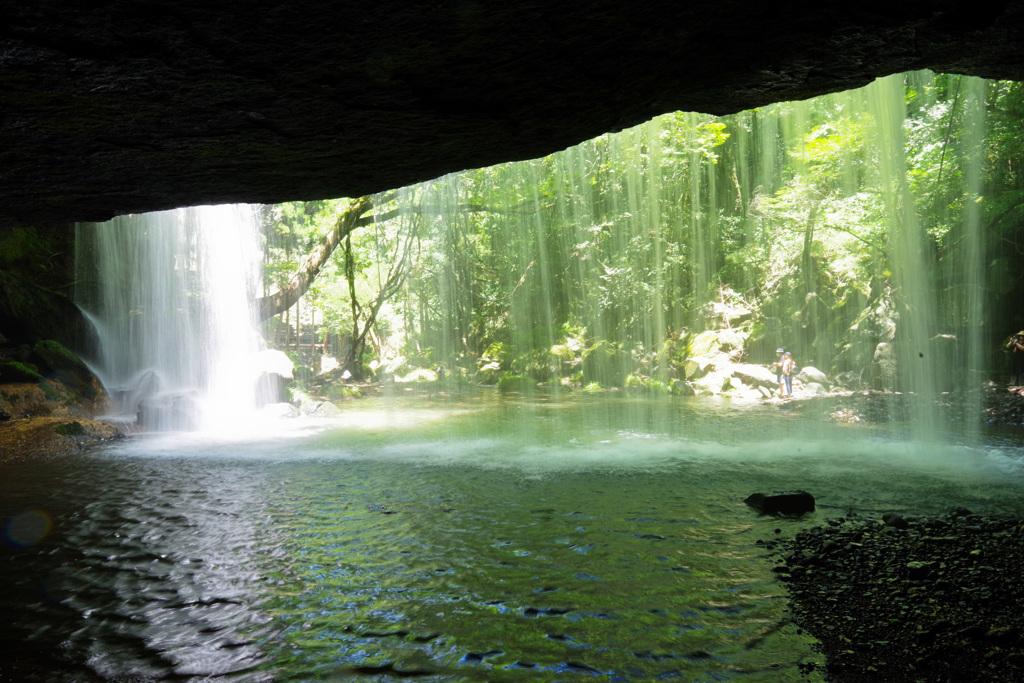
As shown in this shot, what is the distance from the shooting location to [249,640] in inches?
155

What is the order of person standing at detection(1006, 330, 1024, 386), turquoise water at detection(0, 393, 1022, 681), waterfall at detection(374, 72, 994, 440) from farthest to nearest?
1. waterfall at detection(374, 72, 994, 440)
2. person standing at detection(1006, 330, 1024, 386)
3. turquoise water at detection(0, 393, 1022, 681)

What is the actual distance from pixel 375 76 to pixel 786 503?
235 inches

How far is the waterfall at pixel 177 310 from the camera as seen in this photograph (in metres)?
16.8

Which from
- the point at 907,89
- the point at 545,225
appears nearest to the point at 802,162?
the point at 907,89

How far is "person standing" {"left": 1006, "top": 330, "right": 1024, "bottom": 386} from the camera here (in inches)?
651

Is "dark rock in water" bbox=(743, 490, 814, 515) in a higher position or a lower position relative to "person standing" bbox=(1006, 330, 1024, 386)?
lower

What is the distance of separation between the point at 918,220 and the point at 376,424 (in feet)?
59.0

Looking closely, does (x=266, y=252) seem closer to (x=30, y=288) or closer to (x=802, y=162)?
(x=30, y=288)

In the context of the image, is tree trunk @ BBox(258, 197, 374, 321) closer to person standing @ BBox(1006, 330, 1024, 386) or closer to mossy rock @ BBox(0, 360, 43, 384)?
mossy rock @ BBox(0, 360, 43, 384)

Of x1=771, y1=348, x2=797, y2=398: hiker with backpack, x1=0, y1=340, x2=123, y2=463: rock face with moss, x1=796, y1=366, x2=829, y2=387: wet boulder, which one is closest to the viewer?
x1=0, y1=340, x2=123, y2=463: rock face with moss

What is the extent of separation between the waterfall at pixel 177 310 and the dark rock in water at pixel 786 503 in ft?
43.4

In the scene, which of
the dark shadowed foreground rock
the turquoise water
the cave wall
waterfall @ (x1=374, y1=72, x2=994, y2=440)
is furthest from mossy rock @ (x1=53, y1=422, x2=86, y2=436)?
waterfall @ (x1=374, y1=72, x2=994, y2=440)

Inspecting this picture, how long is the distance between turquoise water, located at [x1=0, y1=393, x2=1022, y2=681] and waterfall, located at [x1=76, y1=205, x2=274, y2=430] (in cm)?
645

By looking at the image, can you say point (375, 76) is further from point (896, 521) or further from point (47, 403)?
point (47, 403)
